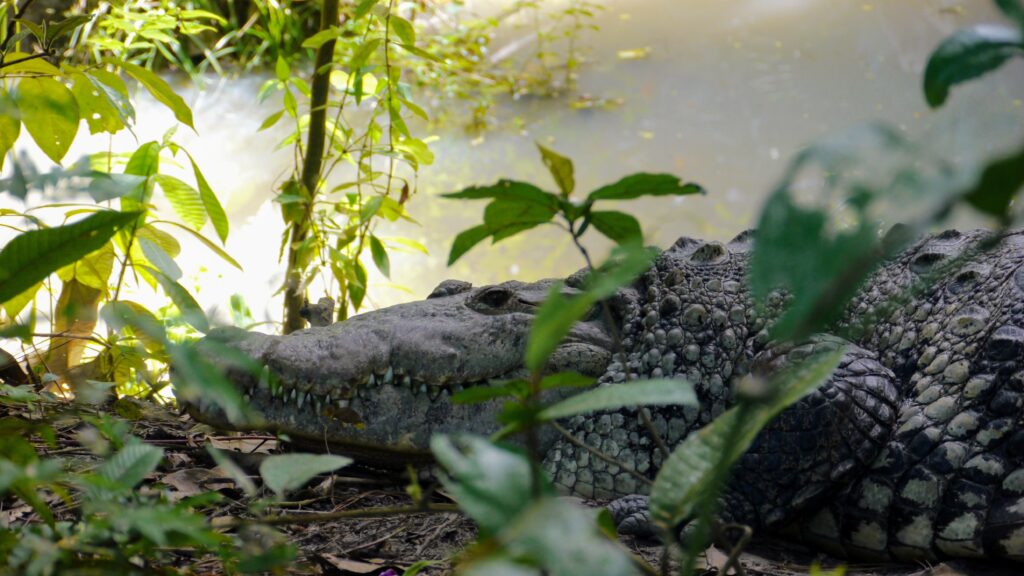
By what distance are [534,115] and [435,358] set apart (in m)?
5.47

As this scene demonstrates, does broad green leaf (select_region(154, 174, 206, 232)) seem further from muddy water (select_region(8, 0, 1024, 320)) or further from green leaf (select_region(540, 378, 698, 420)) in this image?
muddy water (select_region(8, 0, 1024, 320))

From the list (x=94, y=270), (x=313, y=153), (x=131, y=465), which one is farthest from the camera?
(x=313, y=153)

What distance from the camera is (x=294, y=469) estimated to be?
1218mm

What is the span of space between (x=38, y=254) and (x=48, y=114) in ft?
3.53

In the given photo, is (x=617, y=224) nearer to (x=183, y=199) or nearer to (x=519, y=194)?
(x=519, y=194)

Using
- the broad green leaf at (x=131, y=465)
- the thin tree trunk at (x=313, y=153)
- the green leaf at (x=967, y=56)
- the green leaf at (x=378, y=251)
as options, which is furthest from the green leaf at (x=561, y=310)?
the thin tree trunk at (x=313, y=153)

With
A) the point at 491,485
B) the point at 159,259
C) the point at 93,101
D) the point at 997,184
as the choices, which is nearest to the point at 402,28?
the point at 93,101

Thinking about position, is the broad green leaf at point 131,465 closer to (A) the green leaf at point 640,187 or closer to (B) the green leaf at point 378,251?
(A) the green leaf at point 640,187

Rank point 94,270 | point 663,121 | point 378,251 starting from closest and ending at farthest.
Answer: point 94,270
point 378,251
point 663,121

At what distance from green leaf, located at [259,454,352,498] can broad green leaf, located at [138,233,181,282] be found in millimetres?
→ 1214

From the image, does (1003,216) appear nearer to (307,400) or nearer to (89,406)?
(307,400)

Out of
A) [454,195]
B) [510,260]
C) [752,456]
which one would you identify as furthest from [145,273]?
→ [510,260]

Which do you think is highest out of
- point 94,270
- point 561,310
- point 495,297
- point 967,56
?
point 967,56

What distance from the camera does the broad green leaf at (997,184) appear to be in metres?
0.70
